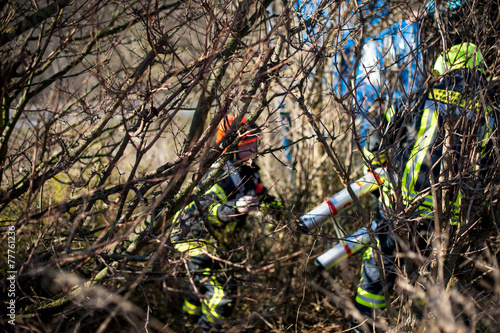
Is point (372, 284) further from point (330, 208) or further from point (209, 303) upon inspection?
point (209, 303)

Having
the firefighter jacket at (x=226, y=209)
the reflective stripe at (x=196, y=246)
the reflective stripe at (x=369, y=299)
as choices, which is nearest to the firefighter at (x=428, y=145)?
the reflective stripe at (x=369, y=299)

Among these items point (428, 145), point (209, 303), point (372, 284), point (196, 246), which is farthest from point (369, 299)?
point (196, 246)

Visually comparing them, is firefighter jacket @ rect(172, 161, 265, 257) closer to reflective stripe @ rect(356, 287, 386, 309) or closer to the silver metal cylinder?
the silver metal cylinder

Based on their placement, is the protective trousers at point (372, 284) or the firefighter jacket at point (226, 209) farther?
the firefighter jacket at point (226, 209)

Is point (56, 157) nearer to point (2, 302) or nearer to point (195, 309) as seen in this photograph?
point (2, 302)

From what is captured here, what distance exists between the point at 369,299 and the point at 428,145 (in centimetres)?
157

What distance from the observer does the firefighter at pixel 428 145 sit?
2152 millimetres

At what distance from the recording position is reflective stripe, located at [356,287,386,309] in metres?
3.21

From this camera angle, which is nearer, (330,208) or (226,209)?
(330,208)

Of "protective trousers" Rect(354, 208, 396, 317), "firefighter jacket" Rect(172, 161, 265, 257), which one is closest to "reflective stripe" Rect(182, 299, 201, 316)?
"firefighter jacket" Rect(172, 161, 265, 257)

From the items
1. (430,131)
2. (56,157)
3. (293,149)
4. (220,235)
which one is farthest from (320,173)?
(56,157)

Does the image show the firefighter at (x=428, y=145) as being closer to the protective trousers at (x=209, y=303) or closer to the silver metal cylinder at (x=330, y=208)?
the silver metal cylinder at (x=330, y=208)

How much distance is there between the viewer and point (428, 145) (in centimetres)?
219

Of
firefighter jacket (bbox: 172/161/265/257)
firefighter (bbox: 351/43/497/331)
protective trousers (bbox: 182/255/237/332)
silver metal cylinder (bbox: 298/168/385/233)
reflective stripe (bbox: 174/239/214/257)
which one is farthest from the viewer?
protective trousers (bbox: 182/255/237/332)
